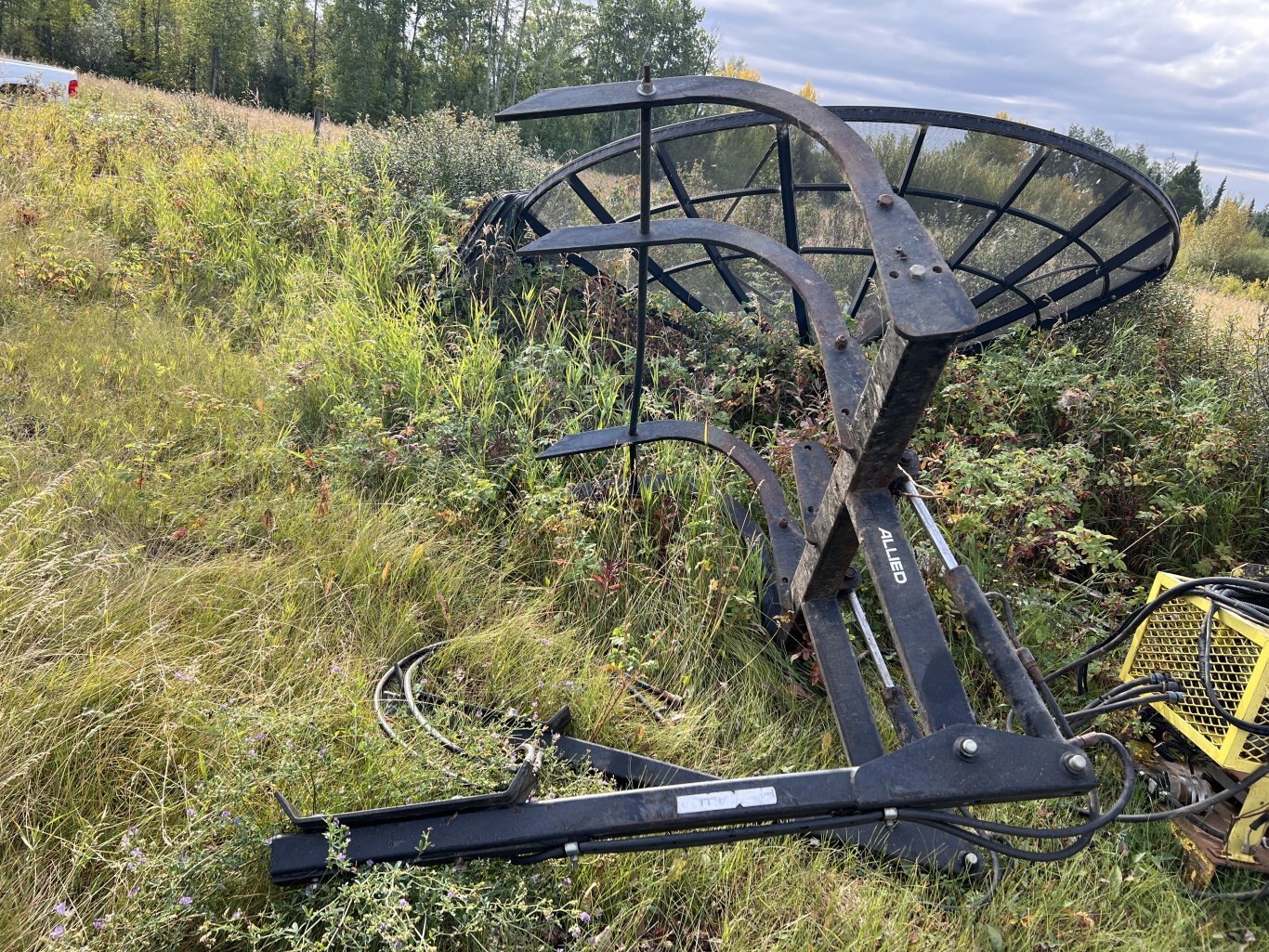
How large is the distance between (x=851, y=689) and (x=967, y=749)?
0.64 m

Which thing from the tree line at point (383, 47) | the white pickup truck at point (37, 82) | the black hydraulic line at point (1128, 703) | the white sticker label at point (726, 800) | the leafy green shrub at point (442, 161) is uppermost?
the tree line at point (383, 47)

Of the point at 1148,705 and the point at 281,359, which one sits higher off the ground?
the point at 281,359

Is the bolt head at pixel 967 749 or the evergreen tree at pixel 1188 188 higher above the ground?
the evergreen tree at pixel 1188 188

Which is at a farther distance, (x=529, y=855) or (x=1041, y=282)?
(x=1041, y=282)

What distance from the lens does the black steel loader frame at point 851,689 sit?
1.62 metres

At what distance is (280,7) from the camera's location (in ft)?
171

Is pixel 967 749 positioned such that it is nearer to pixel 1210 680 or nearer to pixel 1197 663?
pixel 1210 680

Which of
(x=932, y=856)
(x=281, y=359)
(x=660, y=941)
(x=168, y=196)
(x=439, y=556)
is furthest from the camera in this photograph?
(x=168, y=196)

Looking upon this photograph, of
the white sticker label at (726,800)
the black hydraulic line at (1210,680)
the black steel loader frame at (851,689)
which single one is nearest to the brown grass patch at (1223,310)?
the black hydraulic line at (1210,680)

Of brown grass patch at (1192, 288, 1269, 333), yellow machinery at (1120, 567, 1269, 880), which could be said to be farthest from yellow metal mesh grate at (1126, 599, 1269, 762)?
brown grass patch at (1192, 288, 1269, 333)

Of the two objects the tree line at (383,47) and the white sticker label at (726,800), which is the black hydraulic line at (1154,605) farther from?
the tree line at (383,47)

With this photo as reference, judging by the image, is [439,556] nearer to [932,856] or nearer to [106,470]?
[106,470]

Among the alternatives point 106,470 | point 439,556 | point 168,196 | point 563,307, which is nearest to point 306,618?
point 439,556

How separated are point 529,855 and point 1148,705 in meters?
2.30
